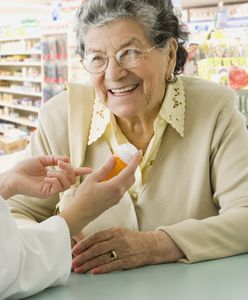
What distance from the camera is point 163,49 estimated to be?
5.43 feet

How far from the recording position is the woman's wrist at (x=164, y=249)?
51.0 inches

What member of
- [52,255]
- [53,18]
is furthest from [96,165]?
[53,18]

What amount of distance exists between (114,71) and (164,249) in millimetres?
697

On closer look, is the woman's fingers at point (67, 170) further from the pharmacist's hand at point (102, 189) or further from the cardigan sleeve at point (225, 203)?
the cardigan sleeve at point (225, 203)

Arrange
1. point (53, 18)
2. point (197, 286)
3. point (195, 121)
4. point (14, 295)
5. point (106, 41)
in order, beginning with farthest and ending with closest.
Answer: point (53, 18), point (195, 121), point (106, 41), point (197, 286), point (14, 295)

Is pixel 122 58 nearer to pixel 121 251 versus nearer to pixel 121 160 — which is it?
pixel 121 160

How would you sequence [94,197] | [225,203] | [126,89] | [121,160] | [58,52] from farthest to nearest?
[58,52]
[126,89]
[225,203]
[121,160]
[94,197]

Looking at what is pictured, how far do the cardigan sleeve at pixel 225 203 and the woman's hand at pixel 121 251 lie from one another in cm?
5

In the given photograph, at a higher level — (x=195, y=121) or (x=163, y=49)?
(x=163, y=49)

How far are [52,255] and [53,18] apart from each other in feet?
17.6

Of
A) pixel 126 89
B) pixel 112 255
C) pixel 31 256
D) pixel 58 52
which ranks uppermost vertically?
pixel 58 52

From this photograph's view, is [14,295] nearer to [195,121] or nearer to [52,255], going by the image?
[52,255]

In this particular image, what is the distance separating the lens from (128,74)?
1.62 metres

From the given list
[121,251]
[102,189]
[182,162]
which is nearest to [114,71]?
[182,162]
